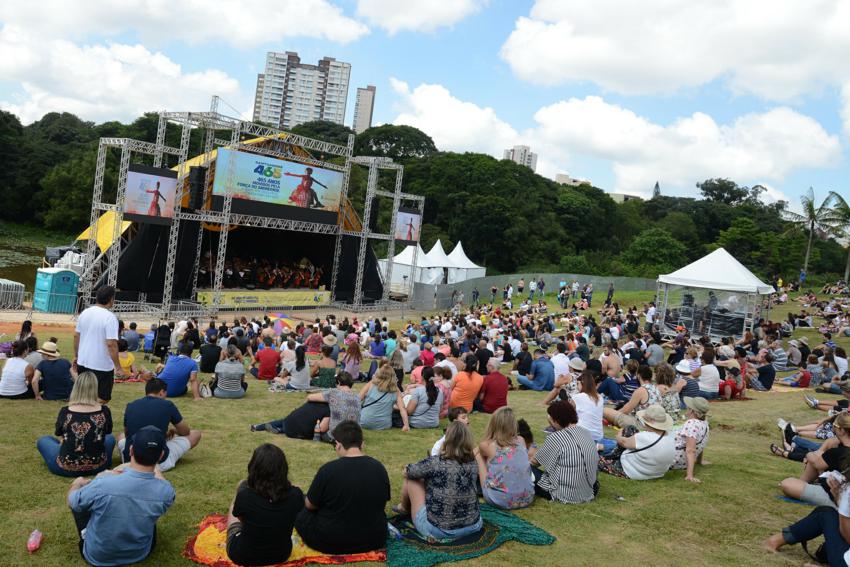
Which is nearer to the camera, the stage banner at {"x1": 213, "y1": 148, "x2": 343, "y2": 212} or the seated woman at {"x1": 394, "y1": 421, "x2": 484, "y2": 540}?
the seated woman at {"x1": 394, "y1": 421, "x2": 484, "y2": 540}

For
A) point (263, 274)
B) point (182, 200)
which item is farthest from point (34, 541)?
point (263, 274)

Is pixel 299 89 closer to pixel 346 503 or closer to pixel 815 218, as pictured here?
pixel 815 218

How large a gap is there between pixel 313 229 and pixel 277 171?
9.35 ft

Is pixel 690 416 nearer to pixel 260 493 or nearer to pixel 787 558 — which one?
pixel 787 558

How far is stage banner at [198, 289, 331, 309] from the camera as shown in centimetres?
2269

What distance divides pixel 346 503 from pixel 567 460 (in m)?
2.10

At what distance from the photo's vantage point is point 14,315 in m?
18.4

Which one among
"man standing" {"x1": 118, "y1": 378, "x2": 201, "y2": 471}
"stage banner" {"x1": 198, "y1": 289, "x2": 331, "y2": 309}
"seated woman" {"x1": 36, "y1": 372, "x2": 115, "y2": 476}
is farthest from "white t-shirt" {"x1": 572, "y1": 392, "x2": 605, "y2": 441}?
"stage banner" {"x1": 198, "y1": 289, "x2": 331, "y2": 309}

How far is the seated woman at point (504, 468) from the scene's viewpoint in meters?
4.79

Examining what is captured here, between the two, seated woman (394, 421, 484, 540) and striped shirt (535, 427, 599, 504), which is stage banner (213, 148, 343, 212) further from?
seated woman (394, 421, 484, 540)

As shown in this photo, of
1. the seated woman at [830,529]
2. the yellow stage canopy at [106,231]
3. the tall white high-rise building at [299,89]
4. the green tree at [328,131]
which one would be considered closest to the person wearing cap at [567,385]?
the seated woman at [830,529]

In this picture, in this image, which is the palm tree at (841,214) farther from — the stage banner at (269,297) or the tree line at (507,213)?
the stage banner at (269,297)

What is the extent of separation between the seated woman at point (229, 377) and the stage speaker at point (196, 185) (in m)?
13.6

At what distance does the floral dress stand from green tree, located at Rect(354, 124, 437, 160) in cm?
5738
